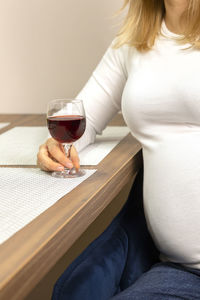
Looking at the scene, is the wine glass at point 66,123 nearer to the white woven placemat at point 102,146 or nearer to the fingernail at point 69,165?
the fingernail at point 69,165

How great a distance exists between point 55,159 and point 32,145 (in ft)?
1.04

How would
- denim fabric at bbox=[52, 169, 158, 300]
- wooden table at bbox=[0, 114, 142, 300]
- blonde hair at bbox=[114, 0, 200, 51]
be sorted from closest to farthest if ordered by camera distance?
1. wooden table at bbox=[0, 114, 142, 300]
2. denim fabric at bbox=[52, 169, 158, 300]
3. blonde hair at bbox=[114, 0, 200, 51]

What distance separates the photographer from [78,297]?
3.57 ft

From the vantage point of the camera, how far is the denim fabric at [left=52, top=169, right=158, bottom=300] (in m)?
1.10

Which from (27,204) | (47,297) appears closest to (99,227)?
(47,297)

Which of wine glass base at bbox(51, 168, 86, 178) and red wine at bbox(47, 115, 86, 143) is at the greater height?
red wine at bbox(47, 115, 86, 143)

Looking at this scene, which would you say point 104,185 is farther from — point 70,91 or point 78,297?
point 70,91

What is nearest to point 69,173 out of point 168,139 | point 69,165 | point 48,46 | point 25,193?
point 69,165

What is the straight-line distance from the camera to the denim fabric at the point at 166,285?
3.64 ft

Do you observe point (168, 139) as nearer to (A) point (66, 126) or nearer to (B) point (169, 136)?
(B) point (169, 136)

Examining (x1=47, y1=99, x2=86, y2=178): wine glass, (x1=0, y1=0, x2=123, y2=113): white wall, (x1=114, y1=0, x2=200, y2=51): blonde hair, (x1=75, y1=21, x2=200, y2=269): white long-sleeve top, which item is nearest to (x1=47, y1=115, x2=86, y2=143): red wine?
(x1=47, y1=99, x2=86, y2=178): wine glass

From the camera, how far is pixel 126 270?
129cm

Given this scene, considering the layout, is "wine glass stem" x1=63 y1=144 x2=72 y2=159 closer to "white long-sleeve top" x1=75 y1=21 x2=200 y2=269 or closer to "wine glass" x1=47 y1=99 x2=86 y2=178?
"wine glass" x1=47 y1=99 x2=86 y2=178

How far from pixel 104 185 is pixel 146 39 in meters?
0.49
